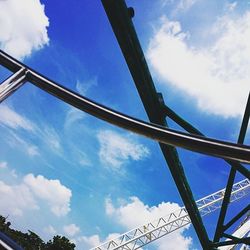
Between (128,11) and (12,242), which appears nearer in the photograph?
(12,242)

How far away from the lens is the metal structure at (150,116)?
1.02m

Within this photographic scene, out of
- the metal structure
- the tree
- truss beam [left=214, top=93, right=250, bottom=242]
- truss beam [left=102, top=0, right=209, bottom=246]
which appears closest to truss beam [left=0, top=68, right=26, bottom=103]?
the metal structure

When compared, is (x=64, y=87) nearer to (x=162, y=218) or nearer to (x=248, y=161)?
(x=248, y=161)

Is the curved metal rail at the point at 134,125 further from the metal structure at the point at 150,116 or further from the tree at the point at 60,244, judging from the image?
the tree at the point at 60,244

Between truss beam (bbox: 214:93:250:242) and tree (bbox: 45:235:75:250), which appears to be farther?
tree (bbox: 45:235:75:250)

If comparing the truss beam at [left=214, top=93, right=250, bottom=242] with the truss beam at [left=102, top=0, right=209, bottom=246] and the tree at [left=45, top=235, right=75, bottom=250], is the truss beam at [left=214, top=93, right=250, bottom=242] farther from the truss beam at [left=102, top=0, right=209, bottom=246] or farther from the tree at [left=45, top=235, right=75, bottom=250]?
the tree at [left=45, top=235, right=75, bottom=250]

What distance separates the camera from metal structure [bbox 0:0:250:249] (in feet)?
3.36

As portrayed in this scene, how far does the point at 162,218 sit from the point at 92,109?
106 ft

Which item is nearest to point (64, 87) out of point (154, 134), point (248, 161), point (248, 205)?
point (154, 134)

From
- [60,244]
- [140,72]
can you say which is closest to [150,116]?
[140,72]

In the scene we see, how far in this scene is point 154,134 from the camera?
1.15 m

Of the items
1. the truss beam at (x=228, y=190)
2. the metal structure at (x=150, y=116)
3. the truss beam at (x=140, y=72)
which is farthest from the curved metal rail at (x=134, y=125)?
the truss beam at (x=228, y=190)

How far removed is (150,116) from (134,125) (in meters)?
1.58

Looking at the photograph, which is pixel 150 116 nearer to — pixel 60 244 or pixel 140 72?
pixel 140 72
